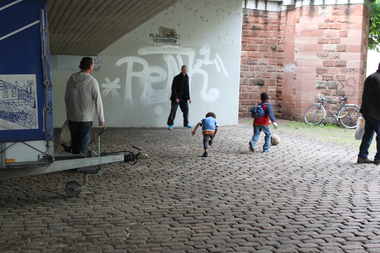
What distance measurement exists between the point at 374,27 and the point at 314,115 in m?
5.10

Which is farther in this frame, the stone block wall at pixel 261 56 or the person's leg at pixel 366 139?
the stone block wall at pixel 261 56

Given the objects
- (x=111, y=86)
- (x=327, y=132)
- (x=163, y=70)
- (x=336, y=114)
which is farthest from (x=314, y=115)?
(x=111, y=86)

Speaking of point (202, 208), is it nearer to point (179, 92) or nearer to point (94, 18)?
point (94, 18)

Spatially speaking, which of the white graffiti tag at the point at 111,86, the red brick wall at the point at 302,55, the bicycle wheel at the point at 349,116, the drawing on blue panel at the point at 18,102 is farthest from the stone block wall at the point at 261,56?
the drawing on blue panel at the point at 18,102

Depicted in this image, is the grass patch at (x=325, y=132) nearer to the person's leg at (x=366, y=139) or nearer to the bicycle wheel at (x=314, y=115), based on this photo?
the bicycle wheel at (x=314, y=115)

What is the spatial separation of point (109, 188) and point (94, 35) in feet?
15.7

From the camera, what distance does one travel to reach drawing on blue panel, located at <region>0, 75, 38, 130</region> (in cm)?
464

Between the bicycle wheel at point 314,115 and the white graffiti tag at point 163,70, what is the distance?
4.00 m

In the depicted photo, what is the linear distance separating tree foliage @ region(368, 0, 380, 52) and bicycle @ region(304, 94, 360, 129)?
13.4ft

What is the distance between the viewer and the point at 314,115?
50.6 ft

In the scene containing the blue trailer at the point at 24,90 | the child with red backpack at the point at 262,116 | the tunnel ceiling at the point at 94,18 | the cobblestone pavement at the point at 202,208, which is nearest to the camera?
the cobblestone pavement at the point at 202,208

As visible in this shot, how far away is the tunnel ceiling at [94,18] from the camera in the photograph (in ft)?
22.5

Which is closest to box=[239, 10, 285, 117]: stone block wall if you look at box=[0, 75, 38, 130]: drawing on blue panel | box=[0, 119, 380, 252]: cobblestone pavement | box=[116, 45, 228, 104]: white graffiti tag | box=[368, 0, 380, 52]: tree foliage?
box=[368, 0, 380, 52]: tree foliage

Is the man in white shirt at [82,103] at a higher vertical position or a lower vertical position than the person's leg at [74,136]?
higher
